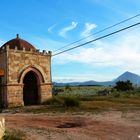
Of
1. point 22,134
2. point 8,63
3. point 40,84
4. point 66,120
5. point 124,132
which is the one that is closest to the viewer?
point 22,134

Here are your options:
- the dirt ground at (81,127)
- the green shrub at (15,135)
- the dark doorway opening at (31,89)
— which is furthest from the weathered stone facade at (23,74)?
the green shrub at (15,135)

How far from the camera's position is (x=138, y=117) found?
21.7 m

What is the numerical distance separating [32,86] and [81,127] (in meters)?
16.5

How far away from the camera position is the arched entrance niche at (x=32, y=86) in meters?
32.1

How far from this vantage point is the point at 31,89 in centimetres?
3366

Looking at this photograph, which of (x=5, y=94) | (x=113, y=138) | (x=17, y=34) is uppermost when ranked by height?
(x=17, y=34)

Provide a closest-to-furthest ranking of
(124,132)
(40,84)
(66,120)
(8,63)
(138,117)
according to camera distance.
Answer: (124,132), (66,120), (138,117), (8,63), (40,84)

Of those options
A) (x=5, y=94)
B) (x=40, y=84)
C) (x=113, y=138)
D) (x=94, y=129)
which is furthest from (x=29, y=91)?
(x=113, y=138)

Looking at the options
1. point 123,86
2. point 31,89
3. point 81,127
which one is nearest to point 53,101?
point 31,89

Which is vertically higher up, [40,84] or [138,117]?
[40,84]

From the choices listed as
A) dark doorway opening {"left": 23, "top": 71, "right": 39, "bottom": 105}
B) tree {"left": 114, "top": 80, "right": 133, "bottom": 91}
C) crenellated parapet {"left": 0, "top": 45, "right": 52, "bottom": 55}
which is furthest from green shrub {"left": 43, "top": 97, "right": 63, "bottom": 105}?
tree {"left": 114, "top": 80, "right": 133, "bottom": 91}

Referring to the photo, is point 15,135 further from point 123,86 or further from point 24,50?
point 123,86

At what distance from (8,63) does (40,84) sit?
176 inches

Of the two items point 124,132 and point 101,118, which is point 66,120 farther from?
point 124,132
